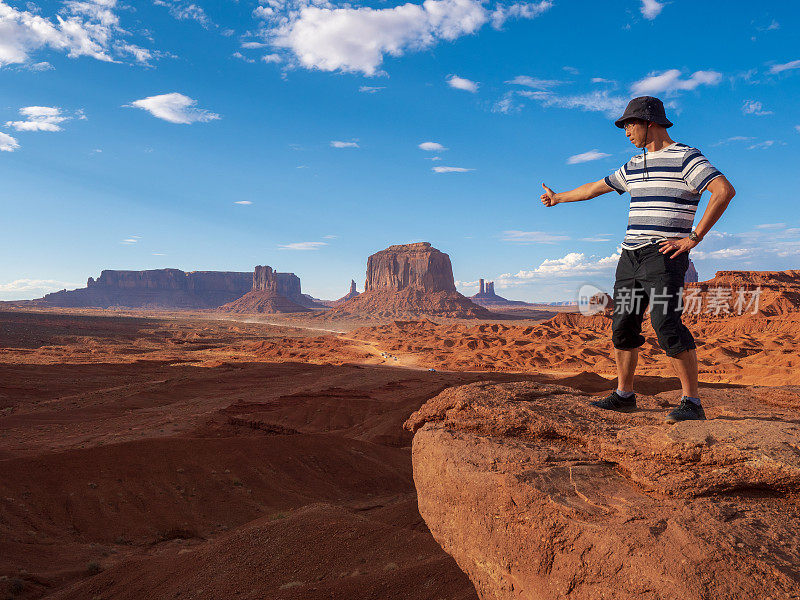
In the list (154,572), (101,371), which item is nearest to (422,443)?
(154,572)

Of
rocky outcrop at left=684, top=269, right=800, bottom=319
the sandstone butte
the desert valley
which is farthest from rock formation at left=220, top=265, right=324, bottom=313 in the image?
the desert valley

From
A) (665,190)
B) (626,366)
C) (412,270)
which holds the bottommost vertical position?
(626,366)

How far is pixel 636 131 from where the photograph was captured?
9.79 feet

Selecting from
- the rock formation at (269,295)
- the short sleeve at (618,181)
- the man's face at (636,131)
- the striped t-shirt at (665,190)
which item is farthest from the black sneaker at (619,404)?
the rock formation at (269,295)

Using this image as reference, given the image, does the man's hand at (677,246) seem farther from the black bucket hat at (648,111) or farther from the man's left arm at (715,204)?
the black bucket hat at (648,111)

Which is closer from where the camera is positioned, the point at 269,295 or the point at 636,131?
the point at 636,131

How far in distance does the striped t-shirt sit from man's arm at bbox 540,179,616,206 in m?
0.23

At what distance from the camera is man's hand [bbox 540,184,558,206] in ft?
11.8

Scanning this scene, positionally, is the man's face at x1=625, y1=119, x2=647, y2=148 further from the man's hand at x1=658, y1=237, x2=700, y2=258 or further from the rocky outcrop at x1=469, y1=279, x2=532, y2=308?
the rocky outcrop at x1=469, y1=279, x2=532, y2=308

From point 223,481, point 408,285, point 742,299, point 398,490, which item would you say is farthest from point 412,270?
point 223,481

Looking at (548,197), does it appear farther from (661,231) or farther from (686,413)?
(686,413)

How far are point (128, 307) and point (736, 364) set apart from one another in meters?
Result: 184

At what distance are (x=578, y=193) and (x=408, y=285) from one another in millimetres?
124025

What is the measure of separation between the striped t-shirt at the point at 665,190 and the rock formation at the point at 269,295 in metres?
141
